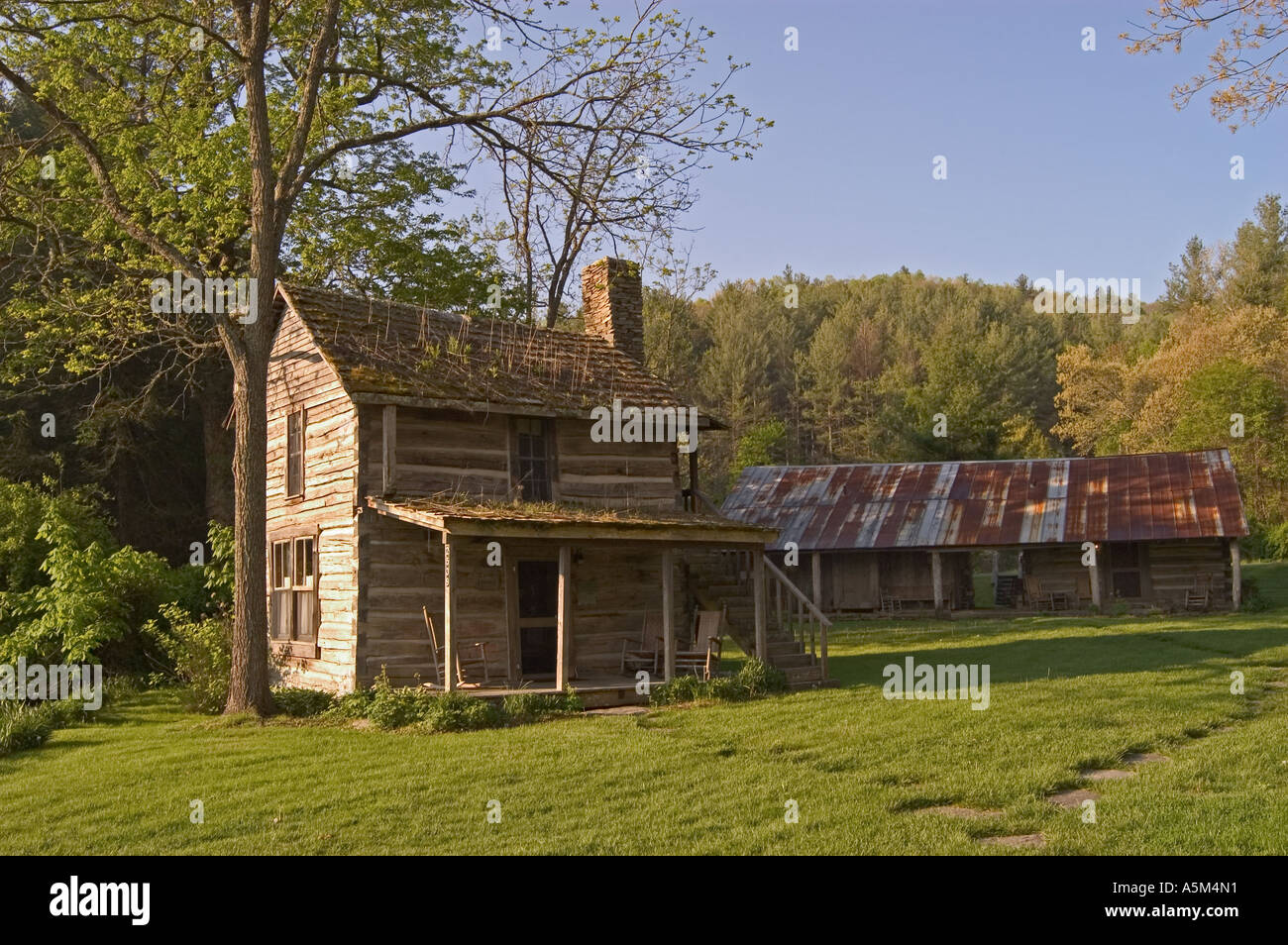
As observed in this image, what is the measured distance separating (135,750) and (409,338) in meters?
8.88

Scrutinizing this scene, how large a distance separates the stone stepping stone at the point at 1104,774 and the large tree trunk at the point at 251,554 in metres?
11.6

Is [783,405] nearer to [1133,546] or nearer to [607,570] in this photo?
[1133,546]

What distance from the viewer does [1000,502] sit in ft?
114

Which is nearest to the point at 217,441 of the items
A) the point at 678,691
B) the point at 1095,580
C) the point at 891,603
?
the point at 678,691

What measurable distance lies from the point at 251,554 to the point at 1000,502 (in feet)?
80.2

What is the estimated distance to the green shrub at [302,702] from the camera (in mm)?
17062

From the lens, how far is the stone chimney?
23562 mm

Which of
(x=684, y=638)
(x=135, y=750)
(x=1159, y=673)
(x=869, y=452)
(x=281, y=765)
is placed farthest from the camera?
(x=869, y=452)

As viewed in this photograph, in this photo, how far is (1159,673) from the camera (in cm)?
1825

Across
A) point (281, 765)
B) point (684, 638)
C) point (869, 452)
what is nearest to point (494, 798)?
point (281, 765)

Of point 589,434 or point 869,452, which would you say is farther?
point 869,452

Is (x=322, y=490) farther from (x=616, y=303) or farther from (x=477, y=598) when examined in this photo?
(x=616, y=303)

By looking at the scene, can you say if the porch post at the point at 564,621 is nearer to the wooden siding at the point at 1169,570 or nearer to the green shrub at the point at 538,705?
the green shrub at the point at 538,705
